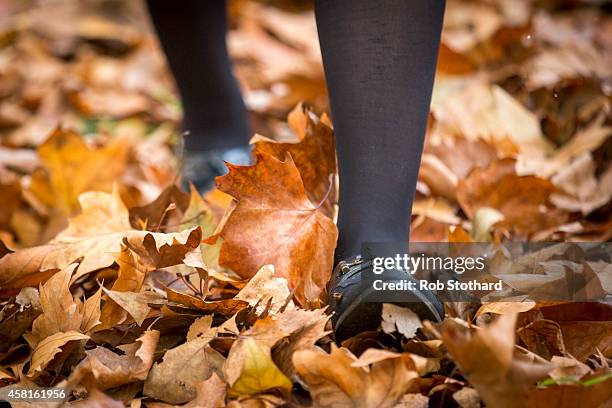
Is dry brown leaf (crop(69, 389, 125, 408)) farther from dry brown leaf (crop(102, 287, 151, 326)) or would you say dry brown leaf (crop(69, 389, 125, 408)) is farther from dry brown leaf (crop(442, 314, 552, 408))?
dry brown leaf (crop(442, 314, 552, 408))

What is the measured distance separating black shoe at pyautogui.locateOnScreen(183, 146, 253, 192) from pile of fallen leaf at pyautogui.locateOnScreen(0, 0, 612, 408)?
0.07 m

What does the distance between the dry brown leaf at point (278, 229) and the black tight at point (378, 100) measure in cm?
3

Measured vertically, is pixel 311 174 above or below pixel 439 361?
above

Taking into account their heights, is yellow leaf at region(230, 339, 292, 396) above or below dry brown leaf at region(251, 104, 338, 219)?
below

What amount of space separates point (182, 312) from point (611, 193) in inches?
33.3

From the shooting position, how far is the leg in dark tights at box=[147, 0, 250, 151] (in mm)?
1455

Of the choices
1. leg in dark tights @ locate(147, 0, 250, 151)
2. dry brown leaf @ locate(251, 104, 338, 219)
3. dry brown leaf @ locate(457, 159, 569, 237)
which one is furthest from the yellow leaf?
leg in dark tights @ locate(147, 0, 250, 151)

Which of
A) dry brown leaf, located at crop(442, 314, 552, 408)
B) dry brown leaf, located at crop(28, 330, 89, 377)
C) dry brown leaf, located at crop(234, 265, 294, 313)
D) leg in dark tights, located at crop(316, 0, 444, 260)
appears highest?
leg in dark tights, located at crop(316, 0, 444, 260)

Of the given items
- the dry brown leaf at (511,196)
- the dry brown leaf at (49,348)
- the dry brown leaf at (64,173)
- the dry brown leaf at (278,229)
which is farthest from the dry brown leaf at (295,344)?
the dry brown leaf at (64,173)

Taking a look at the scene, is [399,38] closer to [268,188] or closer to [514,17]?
[268,188]

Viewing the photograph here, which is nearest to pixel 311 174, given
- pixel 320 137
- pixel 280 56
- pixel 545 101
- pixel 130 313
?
pixel 320 137

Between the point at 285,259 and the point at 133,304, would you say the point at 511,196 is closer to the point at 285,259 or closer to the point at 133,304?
the point at 285,259

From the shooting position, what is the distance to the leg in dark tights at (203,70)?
1.46 meters

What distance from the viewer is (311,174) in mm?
1024
